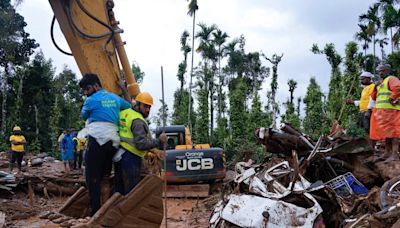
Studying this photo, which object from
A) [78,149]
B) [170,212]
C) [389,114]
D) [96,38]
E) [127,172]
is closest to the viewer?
[127,172]

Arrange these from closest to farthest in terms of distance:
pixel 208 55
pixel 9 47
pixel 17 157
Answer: pixel 17 157, pixel 9 47, pixel 208 55

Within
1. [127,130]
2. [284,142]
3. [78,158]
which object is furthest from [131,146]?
[78,158]

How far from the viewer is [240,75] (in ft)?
151

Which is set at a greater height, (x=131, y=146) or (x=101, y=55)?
(x=101, y=55)

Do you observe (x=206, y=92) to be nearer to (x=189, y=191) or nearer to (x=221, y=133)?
(x=221, y=133)

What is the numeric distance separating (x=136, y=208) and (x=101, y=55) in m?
1.90

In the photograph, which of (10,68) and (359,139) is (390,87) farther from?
(10,68)

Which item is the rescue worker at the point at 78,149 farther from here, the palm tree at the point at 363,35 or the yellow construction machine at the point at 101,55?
the palm tree at the point at 363,35

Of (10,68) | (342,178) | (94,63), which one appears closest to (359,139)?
(342,178)

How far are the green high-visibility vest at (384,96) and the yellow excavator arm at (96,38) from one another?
3.76 m

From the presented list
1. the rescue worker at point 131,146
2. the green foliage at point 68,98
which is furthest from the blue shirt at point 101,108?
the green foliage at point 68,98

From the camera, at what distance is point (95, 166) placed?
177 inches

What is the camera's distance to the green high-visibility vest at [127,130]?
4.62m

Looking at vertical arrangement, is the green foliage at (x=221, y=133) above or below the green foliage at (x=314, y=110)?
below
